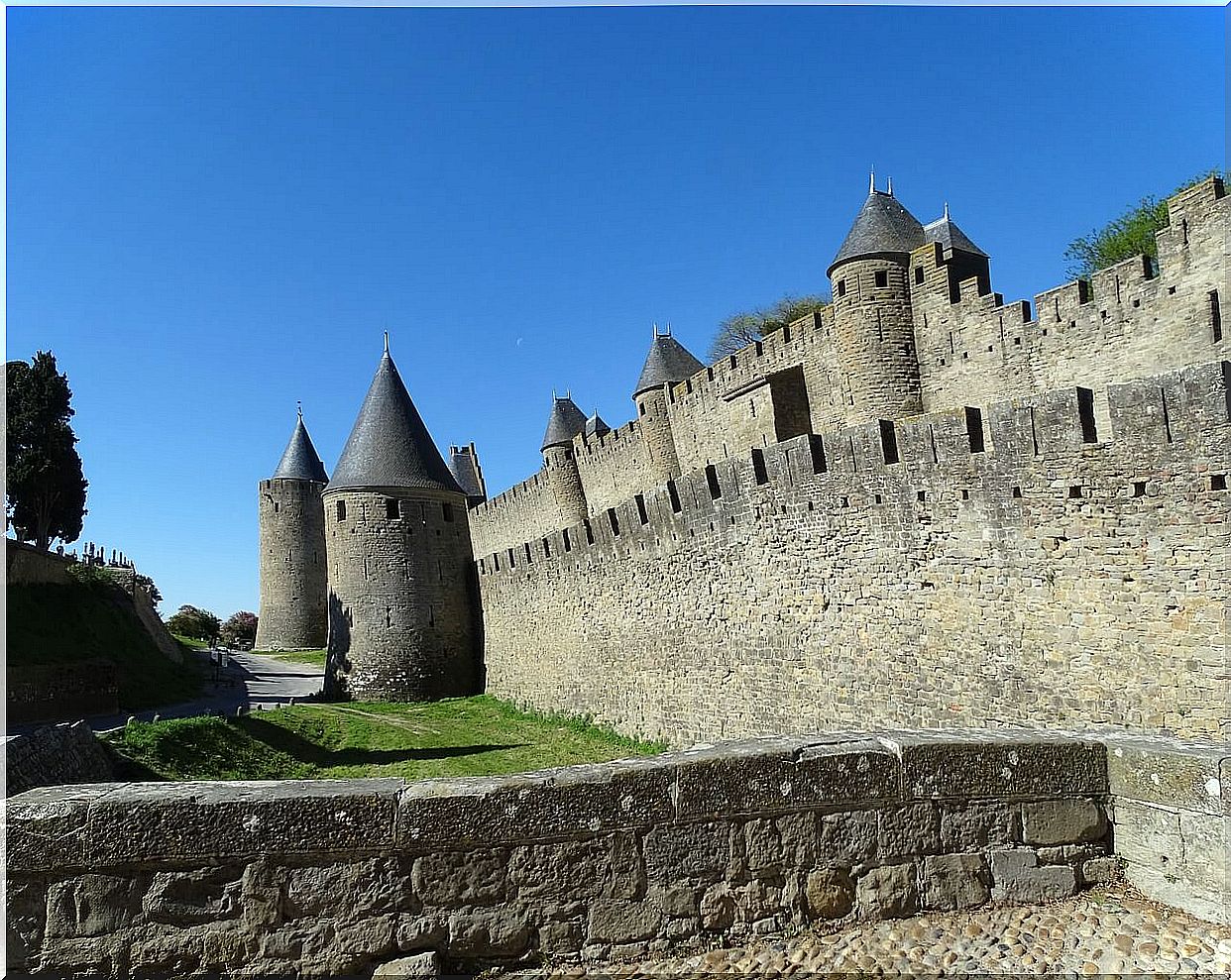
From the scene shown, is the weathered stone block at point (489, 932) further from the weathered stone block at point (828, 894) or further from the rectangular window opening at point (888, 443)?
the rectangular window opening at point (888, 443)

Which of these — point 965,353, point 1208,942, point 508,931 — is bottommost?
point 1208,942

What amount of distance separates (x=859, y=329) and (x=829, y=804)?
13529mm

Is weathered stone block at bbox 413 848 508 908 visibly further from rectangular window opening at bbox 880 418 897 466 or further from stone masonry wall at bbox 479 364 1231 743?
rectangular window opening at bbox 880 418 897 466

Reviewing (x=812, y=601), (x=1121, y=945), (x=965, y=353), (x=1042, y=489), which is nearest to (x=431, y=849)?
(x=1121, y=945)

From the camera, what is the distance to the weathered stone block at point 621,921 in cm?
307

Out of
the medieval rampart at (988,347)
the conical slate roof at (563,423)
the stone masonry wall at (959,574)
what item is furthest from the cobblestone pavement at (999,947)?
the conical slate roof at (563,423)

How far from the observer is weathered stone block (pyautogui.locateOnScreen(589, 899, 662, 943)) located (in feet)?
10.1

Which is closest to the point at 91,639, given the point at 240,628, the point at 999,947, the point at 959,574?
the point at 959,574

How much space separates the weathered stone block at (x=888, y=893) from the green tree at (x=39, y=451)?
35.1m

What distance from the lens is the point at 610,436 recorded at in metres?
23.2

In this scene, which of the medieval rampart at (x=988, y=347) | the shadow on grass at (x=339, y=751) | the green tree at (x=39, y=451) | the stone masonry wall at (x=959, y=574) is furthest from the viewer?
the green tree at (x=39, y=451)

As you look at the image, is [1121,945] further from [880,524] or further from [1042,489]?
[880,524]

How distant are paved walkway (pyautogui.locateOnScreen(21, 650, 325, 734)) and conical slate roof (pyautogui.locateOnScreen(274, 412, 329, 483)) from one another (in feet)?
30.0

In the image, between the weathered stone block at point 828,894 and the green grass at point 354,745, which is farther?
the green grass at point 354,745
